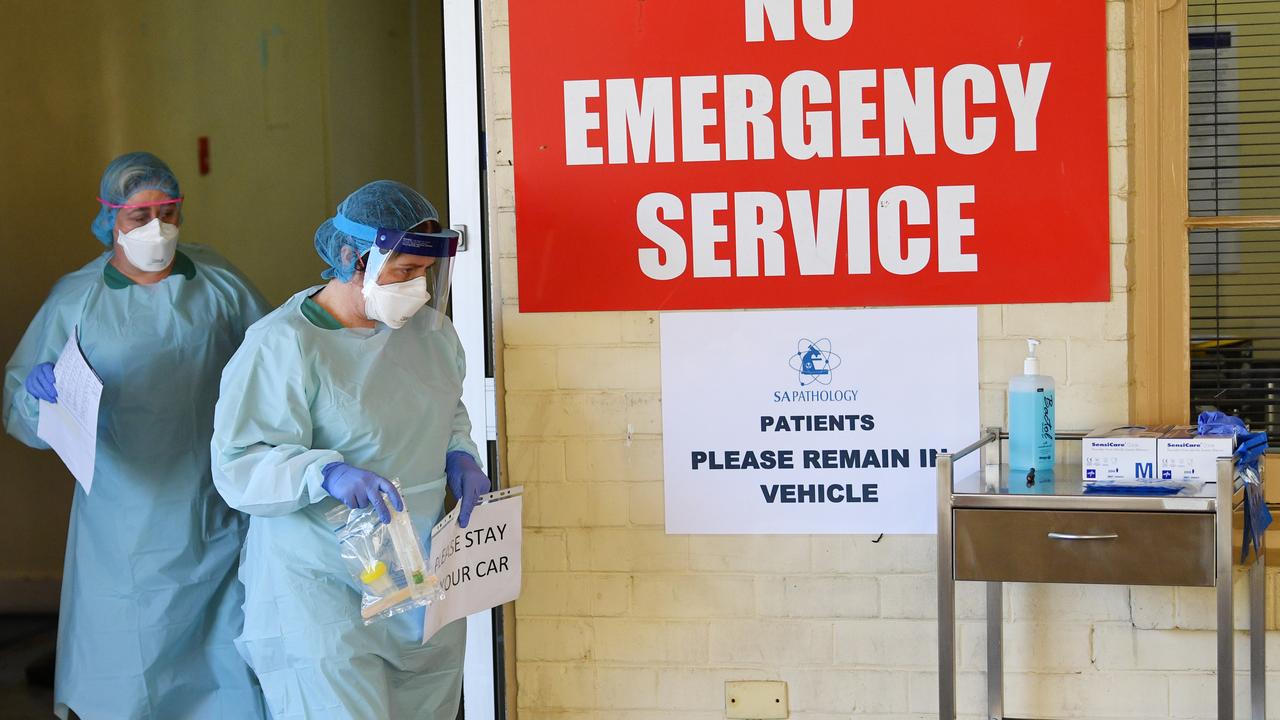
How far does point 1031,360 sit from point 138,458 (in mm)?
1708

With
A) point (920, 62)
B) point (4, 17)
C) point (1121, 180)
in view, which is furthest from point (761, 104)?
point (4, 17)

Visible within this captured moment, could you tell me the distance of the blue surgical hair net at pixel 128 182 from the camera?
82.2 inches

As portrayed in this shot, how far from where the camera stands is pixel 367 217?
1833mm

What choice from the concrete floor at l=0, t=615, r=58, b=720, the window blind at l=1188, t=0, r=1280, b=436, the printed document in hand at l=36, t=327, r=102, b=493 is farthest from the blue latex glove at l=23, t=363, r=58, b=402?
the window blind at l=1188, t=0, r=1280, b=436

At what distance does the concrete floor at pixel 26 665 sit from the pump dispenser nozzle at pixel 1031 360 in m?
2.31

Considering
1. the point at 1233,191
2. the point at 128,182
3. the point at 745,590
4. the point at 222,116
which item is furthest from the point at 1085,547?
the point at 222,116

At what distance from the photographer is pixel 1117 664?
2.28 meters

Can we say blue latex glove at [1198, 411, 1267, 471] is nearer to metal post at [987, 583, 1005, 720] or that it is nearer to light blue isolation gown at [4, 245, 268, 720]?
metal post at [987, 583, 1005, 720]

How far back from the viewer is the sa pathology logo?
2.31 m

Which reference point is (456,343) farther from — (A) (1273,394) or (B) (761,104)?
(A) (1273,394)

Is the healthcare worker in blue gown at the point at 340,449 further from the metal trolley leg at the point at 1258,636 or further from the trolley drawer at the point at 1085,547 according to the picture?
the metal trolley leg at the point at 1258,636

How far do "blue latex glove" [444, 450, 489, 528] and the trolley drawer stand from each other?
84cm

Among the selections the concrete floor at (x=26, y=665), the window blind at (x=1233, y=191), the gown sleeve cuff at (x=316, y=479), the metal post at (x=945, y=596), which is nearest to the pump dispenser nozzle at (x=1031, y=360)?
the metal post at (x=945, y=596)

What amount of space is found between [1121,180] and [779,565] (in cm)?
104
